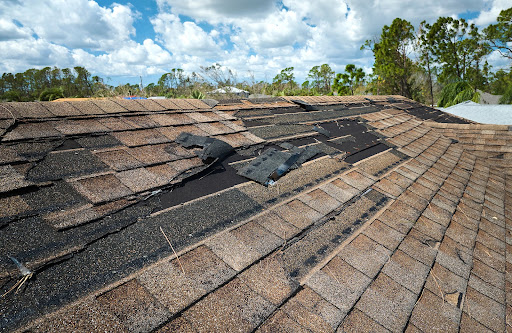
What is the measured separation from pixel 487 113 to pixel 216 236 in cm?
1848

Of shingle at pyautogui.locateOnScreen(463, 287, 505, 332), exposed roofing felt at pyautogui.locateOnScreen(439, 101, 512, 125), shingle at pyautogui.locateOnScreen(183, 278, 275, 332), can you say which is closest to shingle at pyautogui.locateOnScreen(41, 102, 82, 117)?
shingle at pyautogui.locateOnScreen(183, 278, 275, 332)

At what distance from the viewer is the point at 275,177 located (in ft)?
9.09

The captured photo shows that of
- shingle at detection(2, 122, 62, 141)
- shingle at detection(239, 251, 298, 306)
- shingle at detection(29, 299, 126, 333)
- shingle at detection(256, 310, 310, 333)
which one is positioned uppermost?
shingle at detection(2, 122, 62, 141)

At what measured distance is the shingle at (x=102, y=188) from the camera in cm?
195

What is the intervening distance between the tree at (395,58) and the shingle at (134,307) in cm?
3567

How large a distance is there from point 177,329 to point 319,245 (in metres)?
1.15

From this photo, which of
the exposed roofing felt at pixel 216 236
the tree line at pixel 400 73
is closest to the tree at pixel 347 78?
the tree line at pixel 400 73

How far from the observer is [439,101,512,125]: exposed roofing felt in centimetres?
1323

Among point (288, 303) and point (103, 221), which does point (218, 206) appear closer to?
point (103, 221)

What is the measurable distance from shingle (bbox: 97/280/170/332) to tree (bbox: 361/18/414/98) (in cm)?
3567

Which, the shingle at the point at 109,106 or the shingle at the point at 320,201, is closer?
the shingle at the point at 320,201

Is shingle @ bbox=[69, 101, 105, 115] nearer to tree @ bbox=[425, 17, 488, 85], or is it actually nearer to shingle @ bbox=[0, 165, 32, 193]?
shingle @ bbox=[0, 165, 32, 193]

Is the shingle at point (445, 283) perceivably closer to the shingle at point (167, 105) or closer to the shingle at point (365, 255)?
the shingle at point (365, 255)

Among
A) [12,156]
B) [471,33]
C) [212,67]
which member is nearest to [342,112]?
[12,156]
